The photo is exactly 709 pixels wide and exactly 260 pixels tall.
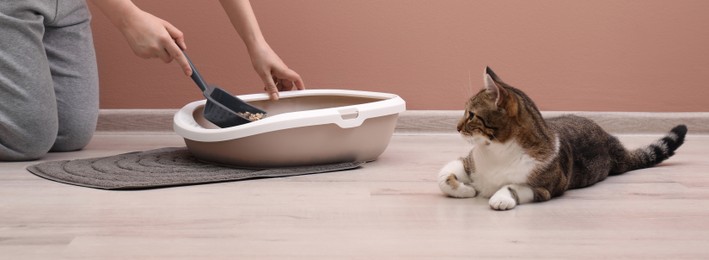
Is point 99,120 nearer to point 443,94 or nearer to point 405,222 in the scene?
point 443,94

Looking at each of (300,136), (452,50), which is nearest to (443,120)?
(452,50)

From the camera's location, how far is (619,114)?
8.34 ft

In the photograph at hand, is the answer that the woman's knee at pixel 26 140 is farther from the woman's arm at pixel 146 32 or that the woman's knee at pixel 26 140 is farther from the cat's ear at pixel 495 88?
the cat's ear at pixel 495 88

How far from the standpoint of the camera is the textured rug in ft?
5.59

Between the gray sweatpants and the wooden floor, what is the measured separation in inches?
6.8

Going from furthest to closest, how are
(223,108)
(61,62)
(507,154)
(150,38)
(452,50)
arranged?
(452,50) < (61,62) < (223,108) < (150,38) < (507,154)

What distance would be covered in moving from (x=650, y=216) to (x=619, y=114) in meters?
1.17

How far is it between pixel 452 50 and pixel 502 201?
1.12 meters

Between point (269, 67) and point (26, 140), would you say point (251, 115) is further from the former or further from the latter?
point (26, 140)

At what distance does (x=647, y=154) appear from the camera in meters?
1.93

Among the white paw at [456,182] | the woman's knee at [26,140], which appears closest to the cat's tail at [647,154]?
the white paw at [456,182]

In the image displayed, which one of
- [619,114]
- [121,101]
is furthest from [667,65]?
[121,101]

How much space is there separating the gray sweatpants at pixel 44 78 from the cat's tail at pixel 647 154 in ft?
4.33

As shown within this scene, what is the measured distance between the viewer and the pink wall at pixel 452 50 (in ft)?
8.16
